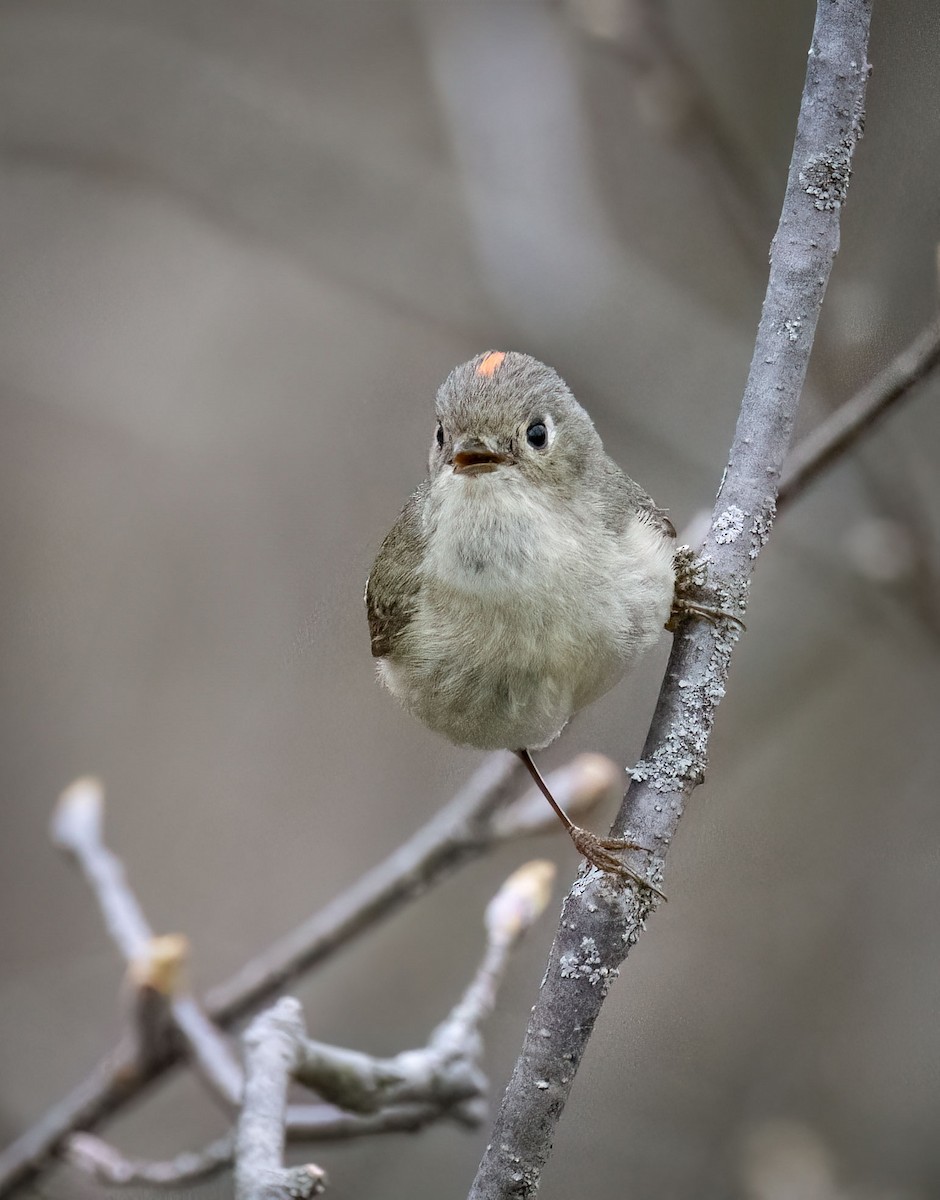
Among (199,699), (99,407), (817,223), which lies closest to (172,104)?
(99,407)

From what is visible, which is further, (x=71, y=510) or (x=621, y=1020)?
(x=71, y=510)

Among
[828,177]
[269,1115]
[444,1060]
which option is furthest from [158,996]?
[828,177]

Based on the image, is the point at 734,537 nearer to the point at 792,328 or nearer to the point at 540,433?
the point at 792,328

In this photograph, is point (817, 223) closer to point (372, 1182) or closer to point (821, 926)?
point (821, 926)

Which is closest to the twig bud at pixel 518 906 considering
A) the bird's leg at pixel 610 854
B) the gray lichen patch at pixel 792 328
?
the bird's leg at pixel 610 854

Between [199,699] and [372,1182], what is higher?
[199,699]

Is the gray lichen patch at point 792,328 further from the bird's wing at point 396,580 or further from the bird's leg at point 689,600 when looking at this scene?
the bird's wing at point 396,580
